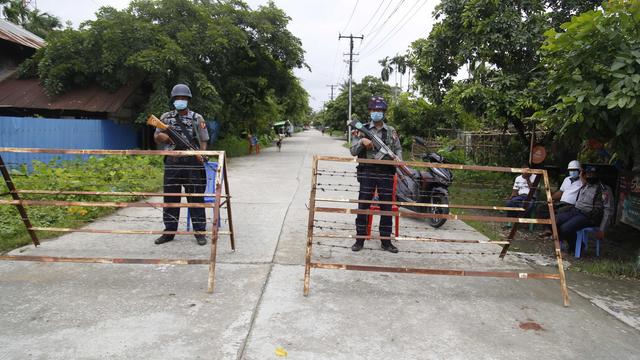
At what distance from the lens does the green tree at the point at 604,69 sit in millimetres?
3789

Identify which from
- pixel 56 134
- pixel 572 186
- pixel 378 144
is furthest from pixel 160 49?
pixel 572 186

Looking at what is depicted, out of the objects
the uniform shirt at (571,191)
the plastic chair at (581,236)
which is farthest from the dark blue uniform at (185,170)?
the uniform shirt at (571,191)

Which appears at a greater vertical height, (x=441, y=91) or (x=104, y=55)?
(x=104, y=55)

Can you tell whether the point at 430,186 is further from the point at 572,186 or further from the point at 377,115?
the point at 377,115

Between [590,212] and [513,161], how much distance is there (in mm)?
6884

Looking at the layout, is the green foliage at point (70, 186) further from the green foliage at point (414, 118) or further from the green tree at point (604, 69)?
the green foliage at point (414, 118)

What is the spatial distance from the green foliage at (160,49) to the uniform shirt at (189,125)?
30.6 feet

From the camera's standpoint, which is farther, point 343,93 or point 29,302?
point 343,93

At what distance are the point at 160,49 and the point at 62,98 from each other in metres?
3.68

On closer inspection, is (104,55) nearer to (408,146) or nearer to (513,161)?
(513,161)

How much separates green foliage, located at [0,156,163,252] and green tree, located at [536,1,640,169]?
16.3ft

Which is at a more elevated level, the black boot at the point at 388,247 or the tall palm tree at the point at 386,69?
the tall palm tree at the point at 386,69

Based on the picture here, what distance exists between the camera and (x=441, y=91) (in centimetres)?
976

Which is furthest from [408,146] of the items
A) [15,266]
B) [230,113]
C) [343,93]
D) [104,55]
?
[343,93]
